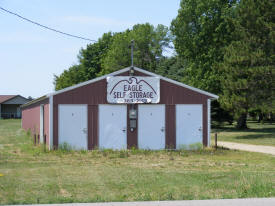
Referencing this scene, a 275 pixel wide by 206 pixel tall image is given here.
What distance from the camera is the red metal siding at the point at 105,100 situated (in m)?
20.1

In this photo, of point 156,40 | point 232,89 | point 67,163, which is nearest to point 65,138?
point 67,163

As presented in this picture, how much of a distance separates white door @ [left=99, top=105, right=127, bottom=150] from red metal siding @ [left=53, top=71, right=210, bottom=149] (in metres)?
0.24

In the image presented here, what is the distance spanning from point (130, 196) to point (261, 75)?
80.6 ft

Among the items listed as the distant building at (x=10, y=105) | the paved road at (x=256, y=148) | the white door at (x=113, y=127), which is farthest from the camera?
the distant building at (x=10, y=105)

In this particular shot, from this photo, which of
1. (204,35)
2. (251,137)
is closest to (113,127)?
(251,137)

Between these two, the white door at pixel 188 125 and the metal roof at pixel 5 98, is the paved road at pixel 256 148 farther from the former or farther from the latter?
the metal roof at pixel 5 98

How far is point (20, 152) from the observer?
19.6m

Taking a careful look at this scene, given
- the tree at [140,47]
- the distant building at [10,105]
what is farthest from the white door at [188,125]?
the distant building at [10,105]

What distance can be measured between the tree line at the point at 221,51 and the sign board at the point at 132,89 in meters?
12.9

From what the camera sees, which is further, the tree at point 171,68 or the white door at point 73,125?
the tree at point 171,68

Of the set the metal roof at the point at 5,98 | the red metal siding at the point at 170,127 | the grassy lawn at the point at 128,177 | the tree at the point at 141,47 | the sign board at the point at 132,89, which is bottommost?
the grassy lawn at the point at 128,177

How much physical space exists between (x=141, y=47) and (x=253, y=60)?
31231 millimetres

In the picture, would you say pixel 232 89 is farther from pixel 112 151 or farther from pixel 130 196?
pixel 130 196

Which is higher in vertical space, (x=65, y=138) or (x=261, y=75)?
(x=261, y=75)
